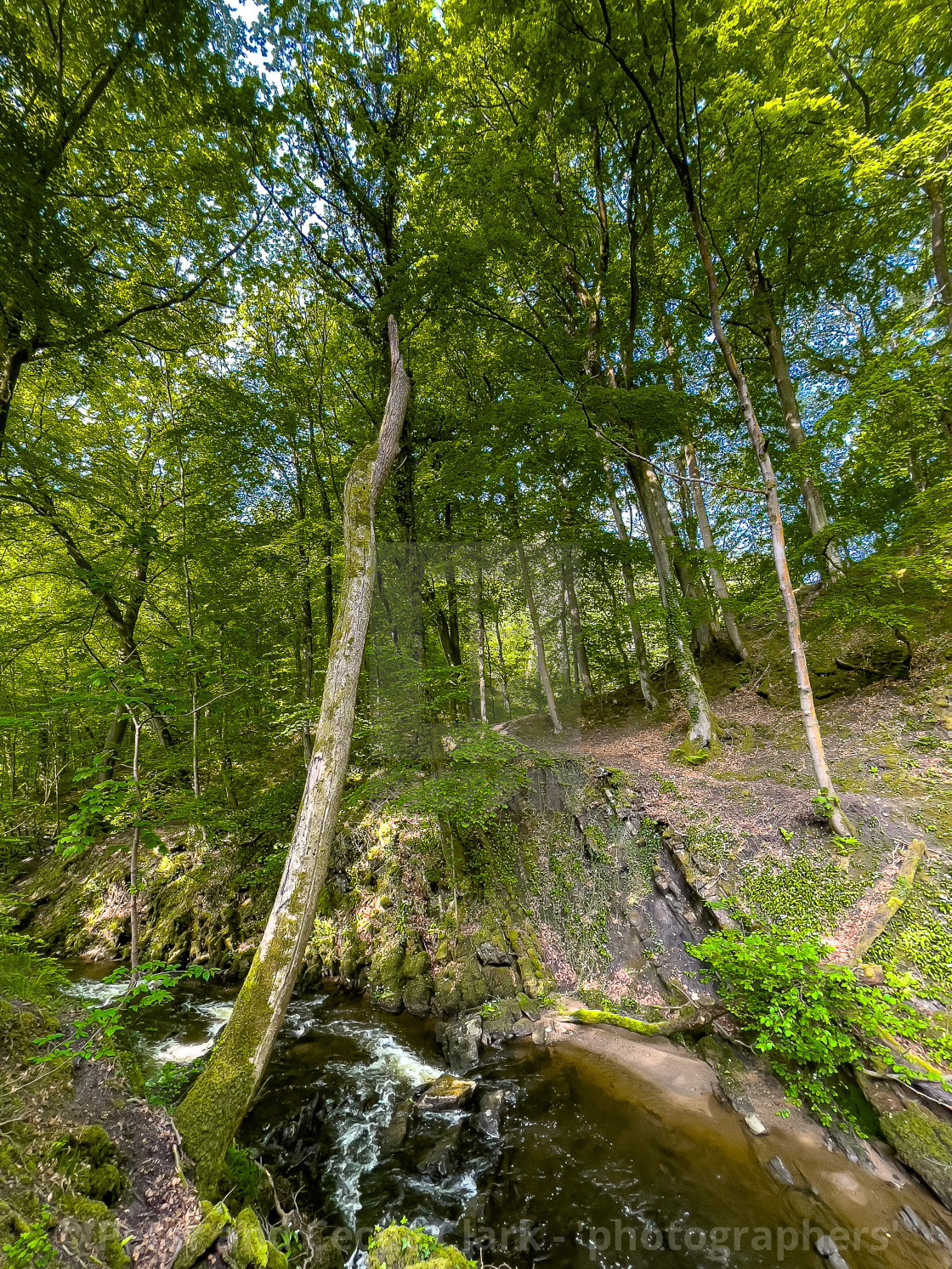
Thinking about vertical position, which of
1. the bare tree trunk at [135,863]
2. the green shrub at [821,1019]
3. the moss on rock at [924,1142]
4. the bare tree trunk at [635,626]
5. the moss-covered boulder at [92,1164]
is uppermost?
the bare tree trunk at [635,626]

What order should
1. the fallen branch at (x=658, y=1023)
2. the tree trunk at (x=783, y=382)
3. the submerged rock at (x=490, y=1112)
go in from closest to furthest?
the submerged rock at (x=490, y=1112), the fallen branch at (x=658, y=1023), the tree trunk at (x=783, y=382)

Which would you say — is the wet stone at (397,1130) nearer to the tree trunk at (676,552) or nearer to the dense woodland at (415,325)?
the dense woodland at (415,325)

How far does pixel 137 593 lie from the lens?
9055 millimetres

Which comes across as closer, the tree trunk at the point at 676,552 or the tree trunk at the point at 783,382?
the tree trunk at the point at 676,552

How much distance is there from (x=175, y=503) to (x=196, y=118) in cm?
660

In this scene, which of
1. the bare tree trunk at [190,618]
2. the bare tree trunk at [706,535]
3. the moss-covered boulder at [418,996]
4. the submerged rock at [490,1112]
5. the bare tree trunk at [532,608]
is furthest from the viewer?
the bare tree trunk at [532,608]

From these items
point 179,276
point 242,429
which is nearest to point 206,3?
point 179,276

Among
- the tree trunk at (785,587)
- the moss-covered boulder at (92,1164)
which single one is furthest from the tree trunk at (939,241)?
the moss-covered boulder at (92,1164)

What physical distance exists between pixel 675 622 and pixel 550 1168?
8198 mm

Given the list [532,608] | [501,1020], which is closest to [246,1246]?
[501,1020]

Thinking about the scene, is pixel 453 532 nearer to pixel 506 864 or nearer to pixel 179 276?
pixel 179 276

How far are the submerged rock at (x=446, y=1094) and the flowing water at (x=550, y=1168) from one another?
0.30ft

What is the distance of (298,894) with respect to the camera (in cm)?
385

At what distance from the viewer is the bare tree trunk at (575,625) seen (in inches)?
565
